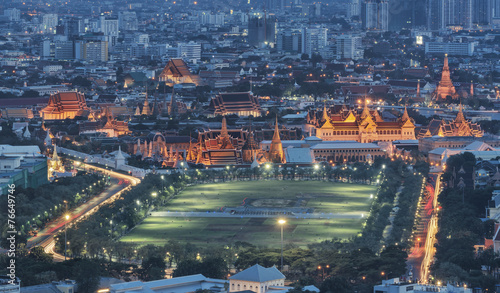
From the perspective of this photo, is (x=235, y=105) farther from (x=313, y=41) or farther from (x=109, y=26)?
(x=109, y=26)

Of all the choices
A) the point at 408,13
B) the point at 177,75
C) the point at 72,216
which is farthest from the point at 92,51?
the point at 72,216

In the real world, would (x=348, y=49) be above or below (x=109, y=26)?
below

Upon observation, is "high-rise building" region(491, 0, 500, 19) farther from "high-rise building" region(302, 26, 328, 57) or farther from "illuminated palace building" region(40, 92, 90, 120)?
"illuminated palace building" region(40, 92, 90, 120)

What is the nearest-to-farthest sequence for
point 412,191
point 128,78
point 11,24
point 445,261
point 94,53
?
1. point 445,261
2. point 412,191
3. point 128,78
4. point 94,53
5. point 11,24

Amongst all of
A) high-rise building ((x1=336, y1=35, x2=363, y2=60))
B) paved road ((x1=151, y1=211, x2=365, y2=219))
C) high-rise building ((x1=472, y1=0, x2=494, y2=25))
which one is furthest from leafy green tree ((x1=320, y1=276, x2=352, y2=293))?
high-rise building ((x1=472, y1=0, x2=494, y2=25))

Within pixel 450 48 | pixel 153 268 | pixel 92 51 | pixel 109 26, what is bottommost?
pixel 450 48

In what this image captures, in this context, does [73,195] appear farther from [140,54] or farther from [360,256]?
[140,54]

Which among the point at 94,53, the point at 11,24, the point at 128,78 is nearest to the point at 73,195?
the point at 128,78
